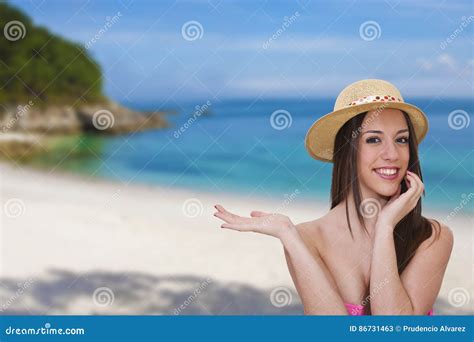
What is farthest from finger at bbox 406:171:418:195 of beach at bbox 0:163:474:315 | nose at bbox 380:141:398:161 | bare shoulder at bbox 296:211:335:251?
beach at bbox 0:163:474:315

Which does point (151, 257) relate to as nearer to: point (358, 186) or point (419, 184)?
point (358, 186)

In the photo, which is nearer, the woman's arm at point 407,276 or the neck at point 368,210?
the woman's arm at point 407,276

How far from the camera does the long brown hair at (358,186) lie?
4105mm

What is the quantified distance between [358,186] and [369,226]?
0.85 feet

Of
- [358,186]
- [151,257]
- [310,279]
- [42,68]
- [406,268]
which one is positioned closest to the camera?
[310,279]

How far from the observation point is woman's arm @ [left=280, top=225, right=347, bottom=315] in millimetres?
3949

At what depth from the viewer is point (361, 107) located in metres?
4.15

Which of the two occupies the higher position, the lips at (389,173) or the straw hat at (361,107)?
the straw hat at (361,107)

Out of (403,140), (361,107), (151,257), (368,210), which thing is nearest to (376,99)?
(361,107)

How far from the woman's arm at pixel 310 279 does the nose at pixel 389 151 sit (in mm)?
609

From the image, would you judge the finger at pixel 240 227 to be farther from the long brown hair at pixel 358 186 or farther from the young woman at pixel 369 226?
the long brown hair at pixel 358 186

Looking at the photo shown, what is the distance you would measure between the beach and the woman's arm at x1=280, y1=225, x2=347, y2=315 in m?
1.67

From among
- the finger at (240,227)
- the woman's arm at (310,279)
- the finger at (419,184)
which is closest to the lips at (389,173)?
the finger at (419,184)
